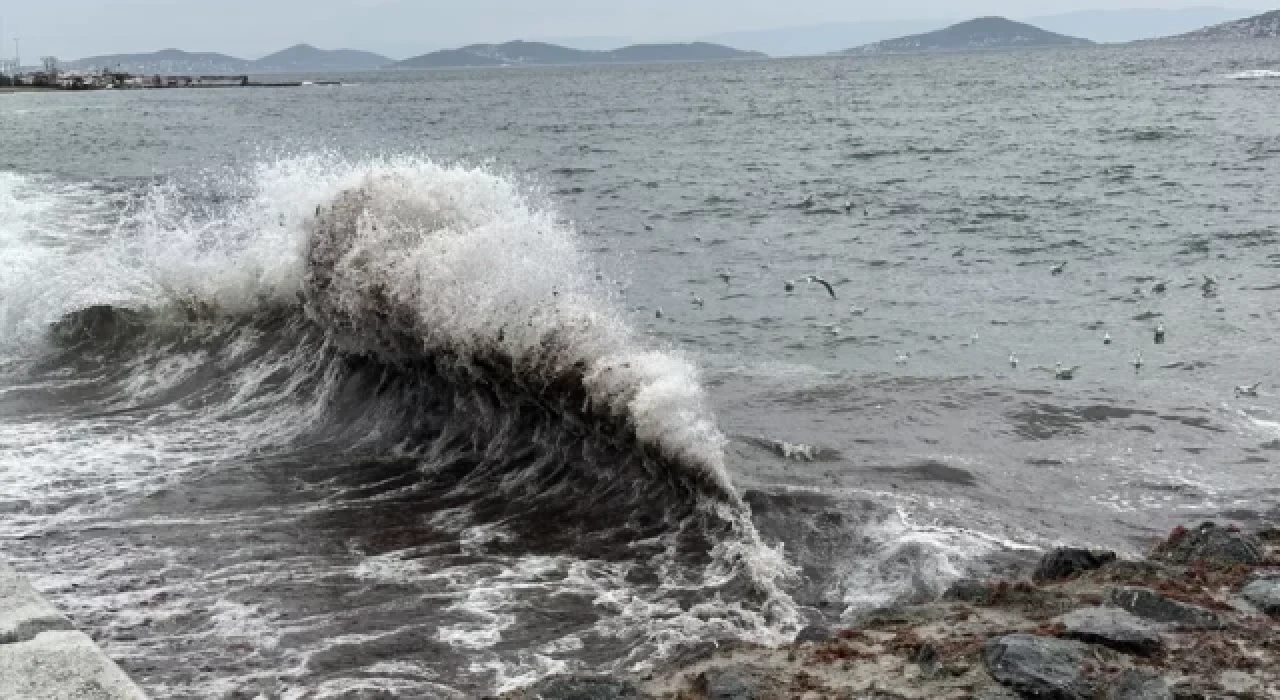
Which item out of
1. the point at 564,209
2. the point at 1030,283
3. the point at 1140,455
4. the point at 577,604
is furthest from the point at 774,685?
the point at 564,209

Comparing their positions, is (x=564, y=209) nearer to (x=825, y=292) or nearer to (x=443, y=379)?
(x=825, y=292)

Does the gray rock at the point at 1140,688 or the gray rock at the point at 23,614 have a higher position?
the gray rock at the point at 23,614

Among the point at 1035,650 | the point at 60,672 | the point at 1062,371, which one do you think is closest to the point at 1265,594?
the point at 1035,650

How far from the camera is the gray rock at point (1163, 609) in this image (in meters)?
4.66

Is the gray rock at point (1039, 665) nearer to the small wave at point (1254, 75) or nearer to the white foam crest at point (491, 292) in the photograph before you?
the white foam crest at point (491, 292)

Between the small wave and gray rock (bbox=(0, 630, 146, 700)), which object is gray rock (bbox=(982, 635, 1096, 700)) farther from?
the small wave

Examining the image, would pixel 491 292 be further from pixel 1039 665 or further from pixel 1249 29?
pixel 1249 29

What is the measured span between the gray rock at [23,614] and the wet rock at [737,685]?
219 cm

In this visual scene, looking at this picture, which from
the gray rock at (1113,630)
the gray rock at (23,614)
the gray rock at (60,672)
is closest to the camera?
the gray rock at (60,672)

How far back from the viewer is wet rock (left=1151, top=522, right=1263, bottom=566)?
18.1ft

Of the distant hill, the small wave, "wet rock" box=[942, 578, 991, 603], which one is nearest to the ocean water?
"wet rock" box=[942, 578, 991, 603]

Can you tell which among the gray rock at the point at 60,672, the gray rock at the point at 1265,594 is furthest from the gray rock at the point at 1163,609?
the gray rock at the point at 60,672

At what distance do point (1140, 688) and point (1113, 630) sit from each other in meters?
0.50

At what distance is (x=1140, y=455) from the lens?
26.9ft
